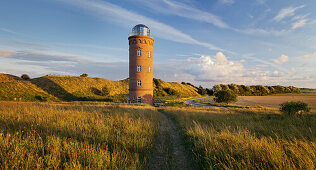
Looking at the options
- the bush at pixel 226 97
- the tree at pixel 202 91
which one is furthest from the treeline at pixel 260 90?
the bush at pixel 226 97

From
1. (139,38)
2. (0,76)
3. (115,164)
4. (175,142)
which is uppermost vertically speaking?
(139,38)

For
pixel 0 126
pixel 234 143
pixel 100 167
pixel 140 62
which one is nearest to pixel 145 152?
pixel 100 167

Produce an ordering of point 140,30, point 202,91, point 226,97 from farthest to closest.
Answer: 1. point 202,91
2. point 226,97
3. point 140,30

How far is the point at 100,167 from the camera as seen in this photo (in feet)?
11.4

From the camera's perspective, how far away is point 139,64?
3114cm

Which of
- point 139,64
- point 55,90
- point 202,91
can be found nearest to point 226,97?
point 139,64

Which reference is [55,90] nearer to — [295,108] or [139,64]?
[139,64]

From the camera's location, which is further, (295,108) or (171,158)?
(295,108)

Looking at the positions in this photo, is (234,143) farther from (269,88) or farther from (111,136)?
(269,88)

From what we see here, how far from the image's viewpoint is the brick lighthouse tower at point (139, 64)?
31078mm

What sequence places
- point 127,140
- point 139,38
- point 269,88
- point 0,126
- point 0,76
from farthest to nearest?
point 269,88
point 0,76
point 139,38
point 0,126
point 127,140

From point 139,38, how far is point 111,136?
28.0 m

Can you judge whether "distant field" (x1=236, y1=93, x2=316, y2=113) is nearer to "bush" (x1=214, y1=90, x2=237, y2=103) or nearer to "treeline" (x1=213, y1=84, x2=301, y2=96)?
"bush" (x1=214, y1=90, x2=237, y2=103)

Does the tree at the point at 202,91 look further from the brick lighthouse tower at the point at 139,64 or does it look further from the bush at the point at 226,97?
the brick lighthouse tower at the point at 139,64
